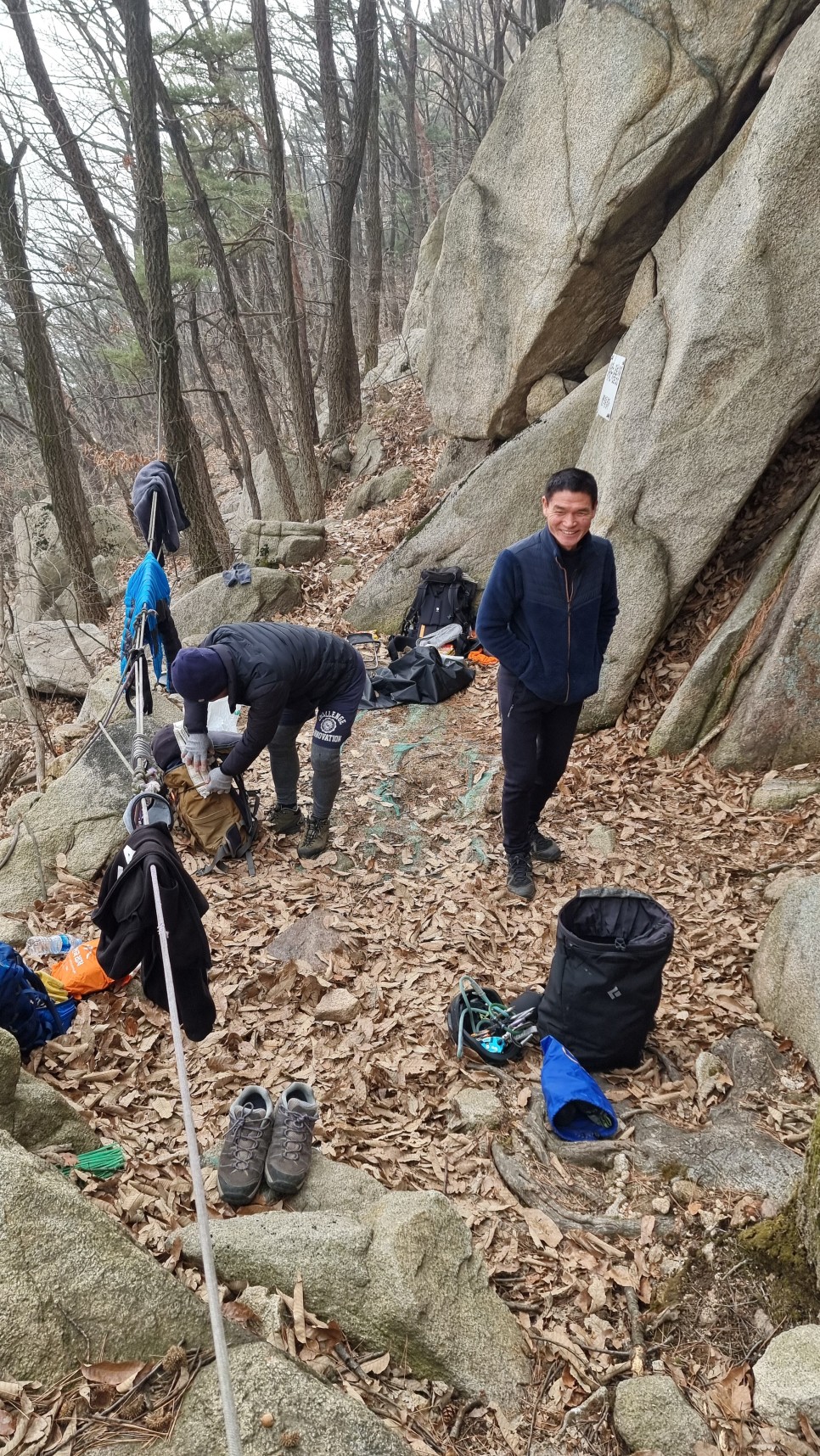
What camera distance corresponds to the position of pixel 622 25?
301 inches

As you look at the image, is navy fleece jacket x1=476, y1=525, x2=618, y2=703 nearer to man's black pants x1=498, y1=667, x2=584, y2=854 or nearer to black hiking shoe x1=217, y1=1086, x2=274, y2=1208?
man's black pants x1=498, y1=667, x2=584, y2=854

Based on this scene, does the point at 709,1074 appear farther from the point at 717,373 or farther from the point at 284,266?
the point at 284,266

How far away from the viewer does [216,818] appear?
565 cm

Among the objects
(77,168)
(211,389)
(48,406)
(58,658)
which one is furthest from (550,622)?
(77,168)

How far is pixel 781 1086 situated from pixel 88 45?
64.0 feet

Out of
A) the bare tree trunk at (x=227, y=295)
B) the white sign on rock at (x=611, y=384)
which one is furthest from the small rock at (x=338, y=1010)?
the bare tree trunk at (x=227, y=295)

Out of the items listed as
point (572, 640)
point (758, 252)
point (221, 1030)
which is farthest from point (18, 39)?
point (221, 1030)

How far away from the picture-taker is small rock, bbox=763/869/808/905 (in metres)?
4.76

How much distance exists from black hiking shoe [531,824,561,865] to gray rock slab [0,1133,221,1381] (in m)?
3.69

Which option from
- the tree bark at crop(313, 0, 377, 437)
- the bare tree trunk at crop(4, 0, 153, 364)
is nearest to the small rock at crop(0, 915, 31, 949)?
the bare tree trunk at crop(4, 0, 153, 364)

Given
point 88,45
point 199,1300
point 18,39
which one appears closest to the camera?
point 199,1300

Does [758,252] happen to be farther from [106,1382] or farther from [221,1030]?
[106,1382]

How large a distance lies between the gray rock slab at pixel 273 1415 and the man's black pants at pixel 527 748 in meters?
3.31

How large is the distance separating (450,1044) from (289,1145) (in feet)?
3.94
